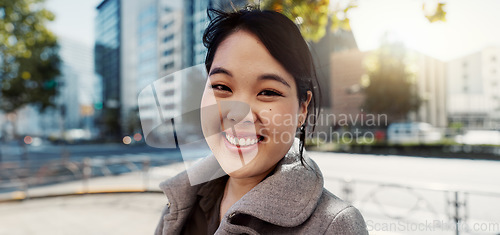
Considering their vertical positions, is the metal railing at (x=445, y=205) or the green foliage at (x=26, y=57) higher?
the green foliage at (x=26, y=57)

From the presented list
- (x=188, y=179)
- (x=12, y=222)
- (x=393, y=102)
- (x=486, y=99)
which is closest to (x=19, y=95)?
(x=12, y=222)

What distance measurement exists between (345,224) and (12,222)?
697 centimetres

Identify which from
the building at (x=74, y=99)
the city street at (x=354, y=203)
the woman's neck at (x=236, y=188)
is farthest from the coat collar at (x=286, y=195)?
the building at (x=74, y=99)

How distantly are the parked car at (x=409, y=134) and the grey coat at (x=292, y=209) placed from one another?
62.2ft

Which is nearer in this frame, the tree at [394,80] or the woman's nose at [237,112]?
the woman's nose at [237,112]

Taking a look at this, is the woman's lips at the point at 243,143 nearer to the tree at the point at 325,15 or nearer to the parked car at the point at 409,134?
the tree at the point at 325,15

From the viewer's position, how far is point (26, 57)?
36.7 feet

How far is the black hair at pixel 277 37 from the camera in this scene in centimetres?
99

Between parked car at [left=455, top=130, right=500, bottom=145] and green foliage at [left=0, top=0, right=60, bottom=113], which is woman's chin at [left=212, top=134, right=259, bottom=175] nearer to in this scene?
green foliage at [left=0, top=0, right=60, bottom=113]

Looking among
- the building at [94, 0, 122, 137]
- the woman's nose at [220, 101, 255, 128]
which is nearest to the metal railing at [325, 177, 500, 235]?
the woman's nose at [220, 101, 255, 128]

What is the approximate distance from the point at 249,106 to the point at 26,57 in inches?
522

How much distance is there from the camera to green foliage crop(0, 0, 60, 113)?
32.6ft

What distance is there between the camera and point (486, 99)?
349 inches

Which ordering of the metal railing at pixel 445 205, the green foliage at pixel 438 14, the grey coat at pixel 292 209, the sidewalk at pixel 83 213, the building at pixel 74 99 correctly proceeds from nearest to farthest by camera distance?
the grey coat at pixel 292 209
the green foliage at pixel 438 14
the metal railing at pixel 445 205
the sidewalk at pixel 83 213
the building at pixel 74 99
